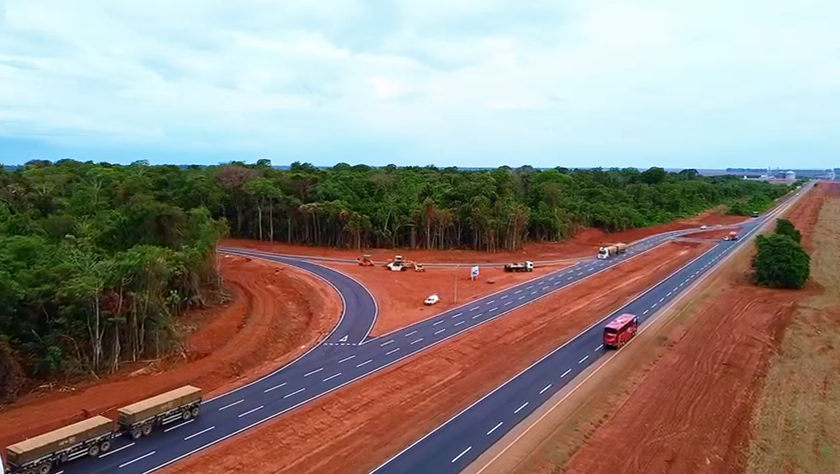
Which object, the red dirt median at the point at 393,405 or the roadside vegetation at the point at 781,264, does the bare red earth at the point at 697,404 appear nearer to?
the red dirt median at the point at 393,405

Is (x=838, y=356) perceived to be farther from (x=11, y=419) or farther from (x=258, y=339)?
(x=11, y=419)

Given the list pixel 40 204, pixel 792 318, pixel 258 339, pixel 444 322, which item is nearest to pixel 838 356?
pixel 792 318

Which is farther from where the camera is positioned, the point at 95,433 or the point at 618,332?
the point at 618,332

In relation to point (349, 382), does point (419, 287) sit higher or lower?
higher

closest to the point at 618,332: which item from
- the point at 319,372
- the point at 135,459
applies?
the point at 319,372

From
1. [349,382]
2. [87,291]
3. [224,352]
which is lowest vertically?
[349,382]

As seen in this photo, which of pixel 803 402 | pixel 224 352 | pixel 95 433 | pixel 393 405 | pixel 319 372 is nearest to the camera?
→ pixel 95 433

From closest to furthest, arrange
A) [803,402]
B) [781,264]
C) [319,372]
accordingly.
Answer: [803,402]
[319,372]
[781,264]

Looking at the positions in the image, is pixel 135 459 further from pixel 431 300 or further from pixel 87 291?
pixel 431 300

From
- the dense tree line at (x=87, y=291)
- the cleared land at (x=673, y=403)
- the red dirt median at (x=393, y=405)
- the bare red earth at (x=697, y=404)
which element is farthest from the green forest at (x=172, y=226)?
the bare red earth at (x=697, y=404)
